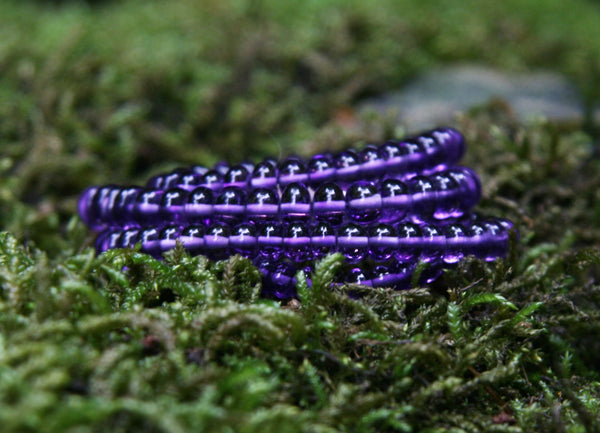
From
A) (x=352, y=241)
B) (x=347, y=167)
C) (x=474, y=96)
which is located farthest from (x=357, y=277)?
(x=474, y=96)

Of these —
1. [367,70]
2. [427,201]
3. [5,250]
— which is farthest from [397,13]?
[5,250]

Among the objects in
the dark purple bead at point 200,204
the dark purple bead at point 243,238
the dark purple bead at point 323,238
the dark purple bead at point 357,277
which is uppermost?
the dark purple bead at point 200,204

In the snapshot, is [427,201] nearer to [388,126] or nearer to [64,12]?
[388,126]

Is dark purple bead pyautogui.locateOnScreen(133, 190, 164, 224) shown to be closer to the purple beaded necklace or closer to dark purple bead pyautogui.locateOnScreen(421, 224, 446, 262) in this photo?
the purple beaded necklace

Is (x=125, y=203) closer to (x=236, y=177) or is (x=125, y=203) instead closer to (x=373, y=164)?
(x=236, y=177)

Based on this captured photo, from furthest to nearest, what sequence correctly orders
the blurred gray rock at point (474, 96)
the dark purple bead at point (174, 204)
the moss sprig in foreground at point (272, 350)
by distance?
1. the blurred gray rock at point (474, 96)
2. the dark purple bead at point (174, 204)
3. the moss sprig in foreground at point (272, 350)

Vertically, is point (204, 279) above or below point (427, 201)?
below

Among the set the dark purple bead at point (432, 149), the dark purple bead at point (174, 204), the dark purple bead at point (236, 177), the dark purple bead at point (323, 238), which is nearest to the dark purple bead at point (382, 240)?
the dark purple bead at point (323, 238)

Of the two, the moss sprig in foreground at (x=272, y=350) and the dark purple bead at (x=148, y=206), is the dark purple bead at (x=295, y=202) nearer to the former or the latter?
the moss sprig in foreground at (x=272, y=350)
